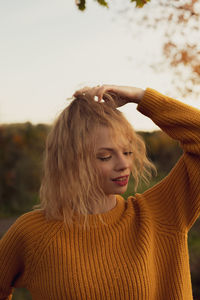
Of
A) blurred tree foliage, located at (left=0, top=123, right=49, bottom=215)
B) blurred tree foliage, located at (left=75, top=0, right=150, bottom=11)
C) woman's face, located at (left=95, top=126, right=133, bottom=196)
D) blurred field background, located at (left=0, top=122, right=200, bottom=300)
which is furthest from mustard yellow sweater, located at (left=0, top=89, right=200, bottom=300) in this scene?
blurred tree foliage, located at (left=0, top=123, right=49, bottom=215)

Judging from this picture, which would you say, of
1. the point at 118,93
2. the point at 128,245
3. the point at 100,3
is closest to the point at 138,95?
the point at 118,93

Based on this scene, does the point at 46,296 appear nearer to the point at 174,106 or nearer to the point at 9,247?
the point at 9,247

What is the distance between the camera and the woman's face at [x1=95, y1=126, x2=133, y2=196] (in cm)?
136

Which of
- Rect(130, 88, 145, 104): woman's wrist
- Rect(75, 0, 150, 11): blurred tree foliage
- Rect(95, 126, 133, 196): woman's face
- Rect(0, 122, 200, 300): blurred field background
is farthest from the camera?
Rect(0, 122, 200, 300): blurred field background

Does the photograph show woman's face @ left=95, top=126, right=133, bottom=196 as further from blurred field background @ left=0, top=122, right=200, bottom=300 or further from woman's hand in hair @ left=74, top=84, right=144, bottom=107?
blurred field background @ left=0, top=122, right=200, bottom=300

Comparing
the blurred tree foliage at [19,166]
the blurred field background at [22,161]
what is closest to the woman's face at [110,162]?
the blurred field background at [22,161]

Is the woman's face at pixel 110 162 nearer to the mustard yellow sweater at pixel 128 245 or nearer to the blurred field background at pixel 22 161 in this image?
the mustard yellow sweater at pixel 128 245

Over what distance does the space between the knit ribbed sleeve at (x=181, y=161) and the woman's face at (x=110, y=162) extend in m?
0.22

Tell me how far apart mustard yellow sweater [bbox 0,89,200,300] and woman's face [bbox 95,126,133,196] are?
0.60 feet

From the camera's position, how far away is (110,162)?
4.50 feet

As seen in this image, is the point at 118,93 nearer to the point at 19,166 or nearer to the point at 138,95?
the point at 138,95

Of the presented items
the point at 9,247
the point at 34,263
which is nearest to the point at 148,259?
the point at 34,263

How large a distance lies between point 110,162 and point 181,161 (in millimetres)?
330

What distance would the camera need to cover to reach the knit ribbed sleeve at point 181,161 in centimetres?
143
